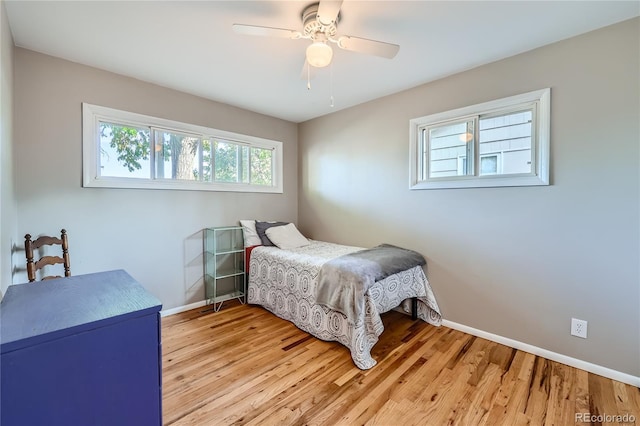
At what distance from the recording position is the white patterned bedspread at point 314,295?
2.13 meters

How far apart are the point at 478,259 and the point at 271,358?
1.96 metres

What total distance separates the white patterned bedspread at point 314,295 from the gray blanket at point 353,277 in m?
0.08

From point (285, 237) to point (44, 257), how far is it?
82.6 inches

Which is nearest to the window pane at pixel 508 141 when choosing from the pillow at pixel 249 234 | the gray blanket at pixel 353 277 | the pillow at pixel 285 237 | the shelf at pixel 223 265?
the gray blanket at pixel 353 277

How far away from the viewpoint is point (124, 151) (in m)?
2.65

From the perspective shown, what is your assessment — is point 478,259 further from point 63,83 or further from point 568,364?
point 63,83

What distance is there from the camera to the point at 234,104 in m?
3.33

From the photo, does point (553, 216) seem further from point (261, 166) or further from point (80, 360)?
point (261, 166)

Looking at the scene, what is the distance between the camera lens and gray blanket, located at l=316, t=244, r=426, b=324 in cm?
206

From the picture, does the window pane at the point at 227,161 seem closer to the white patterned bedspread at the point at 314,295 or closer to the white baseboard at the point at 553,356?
the white patterned bedspread at the point at 314,295

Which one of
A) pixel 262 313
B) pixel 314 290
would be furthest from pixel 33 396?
pixel 262 313

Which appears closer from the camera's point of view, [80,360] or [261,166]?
Result: [80,360]

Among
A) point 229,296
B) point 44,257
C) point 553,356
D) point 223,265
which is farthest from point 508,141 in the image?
point 44,257

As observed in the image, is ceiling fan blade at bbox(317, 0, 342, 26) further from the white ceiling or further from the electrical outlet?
the electrical outlet
